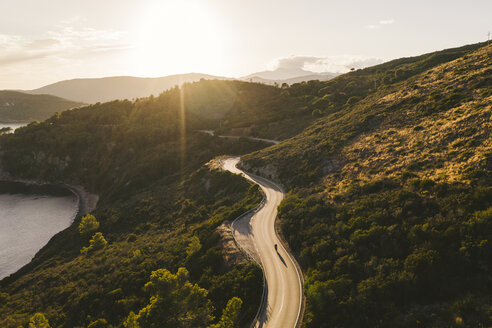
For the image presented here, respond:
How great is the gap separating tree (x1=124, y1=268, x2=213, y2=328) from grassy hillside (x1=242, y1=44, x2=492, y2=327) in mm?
9264

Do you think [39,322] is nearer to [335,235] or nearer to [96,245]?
[96,245]

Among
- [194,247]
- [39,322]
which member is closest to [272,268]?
[194,247]

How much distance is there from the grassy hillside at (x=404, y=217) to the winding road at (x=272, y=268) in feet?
5.04

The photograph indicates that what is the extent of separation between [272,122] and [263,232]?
264ft

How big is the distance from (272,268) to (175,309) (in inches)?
419

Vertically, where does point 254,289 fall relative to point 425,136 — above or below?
below

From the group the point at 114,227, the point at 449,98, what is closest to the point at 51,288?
the point at 114,227

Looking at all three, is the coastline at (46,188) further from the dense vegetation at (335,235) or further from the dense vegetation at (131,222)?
the dense vegetation at (335,235)

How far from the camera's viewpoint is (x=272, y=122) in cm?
10906

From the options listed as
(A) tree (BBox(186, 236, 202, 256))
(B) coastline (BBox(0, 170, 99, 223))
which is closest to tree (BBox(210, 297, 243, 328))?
(A) tree (BBox(186, 236, 202, 256))

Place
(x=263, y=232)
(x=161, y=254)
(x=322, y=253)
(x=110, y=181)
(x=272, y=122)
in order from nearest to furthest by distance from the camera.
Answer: (x=322, y=253)
(x=263, y=232)
(x=161, y=254)
(x=110, y=181)
(x=272, y=122)

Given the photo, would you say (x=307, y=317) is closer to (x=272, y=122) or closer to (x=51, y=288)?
(x=51, y=288)

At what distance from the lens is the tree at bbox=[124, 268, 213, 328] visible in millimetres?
20922

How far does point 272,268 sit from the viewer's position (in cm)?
2664
